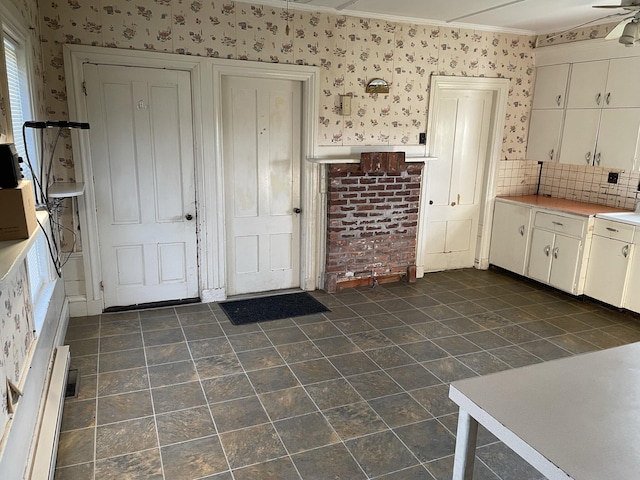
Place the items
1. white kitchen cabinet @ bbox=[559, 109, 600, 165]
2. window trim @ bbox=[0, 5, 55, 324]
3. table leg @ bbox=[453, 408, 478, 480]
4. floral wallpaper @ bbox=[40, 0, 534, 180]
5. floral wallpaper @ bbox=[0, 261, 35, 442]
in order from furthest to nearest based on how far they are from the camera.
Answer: white kitchen cabinet @ bbox=[559, 109, 600, 165] < floral wallpaper @ bbox=[40, 0, 534, 180] < window trim @ bbox=[0, 5, 55, 324] < floral wallpaper @ bbox=[0, 261, 35, 442] < table leg @ bbox=[453, 408, 478, 480]

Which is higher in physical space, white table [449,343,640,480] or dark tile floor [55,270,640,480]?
white table [449,343,640,480]

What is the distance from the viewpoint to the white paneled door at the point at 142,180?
3.93 m

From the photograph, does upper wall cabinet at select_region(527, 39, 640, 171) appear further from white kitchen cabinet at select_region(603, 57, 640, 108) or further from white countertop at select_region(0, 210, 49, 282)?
white countertop at select_region(0, 210, 49, 282)

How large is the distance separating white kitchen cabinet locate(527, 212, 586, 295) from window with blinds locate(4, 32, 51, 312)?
456cm

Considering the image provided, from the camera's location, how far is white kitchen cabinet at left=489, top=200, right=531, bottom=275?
17.3 feet

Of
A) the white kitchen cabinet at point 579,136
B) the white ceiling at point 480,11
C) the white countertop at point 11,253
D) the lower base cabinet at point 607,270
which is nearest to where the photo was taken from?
the white countertop at point 11,253

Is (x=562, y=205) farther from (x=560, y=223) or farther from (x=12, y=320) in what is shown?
(x=12, y=320)

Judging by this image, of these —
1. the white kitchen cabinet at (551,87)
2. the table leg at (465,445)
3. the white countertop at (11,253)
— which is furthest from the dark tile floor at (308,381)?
the white kitchen cabinet at (551,87)

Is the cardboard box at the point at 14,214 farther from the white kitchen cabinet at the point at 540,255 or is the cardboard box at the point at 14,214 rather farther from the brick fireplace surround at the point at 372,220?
the white kitchen cabinet at the point at 540,255

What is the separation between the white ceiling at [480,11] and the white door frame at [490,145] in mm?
579

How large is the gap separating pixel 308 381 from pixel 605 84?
13.4 ft

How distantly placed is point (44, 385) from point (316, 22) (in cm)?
365

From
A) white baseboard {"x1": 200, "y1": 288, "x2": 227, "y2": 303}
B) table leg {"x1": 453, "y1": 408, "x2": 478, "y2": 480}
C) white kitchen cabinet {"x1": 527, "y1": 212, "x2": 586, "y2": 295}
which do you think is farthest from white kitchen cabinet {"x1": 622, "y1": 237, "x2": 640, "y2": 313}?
white baseboard {"x1": 200, "y1": 288, "x2": 227, "y2": 303}

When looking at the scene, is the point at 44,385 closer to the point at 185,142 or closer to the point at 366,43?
the point at 185,142
